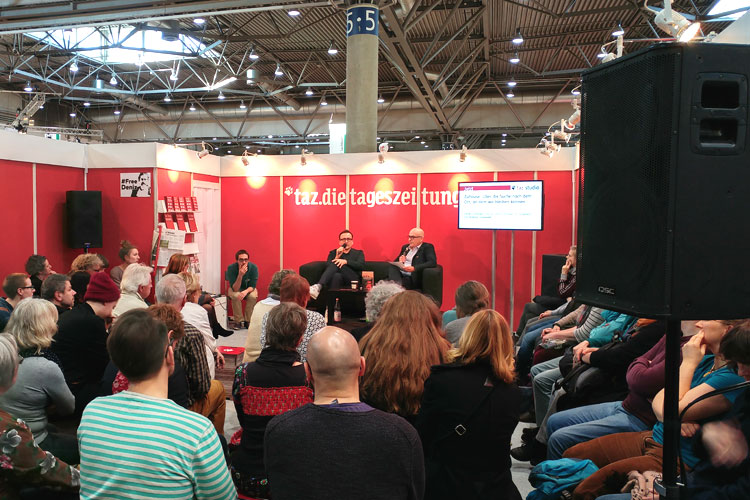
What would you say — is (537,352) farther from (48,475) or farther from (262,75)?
(262,75)

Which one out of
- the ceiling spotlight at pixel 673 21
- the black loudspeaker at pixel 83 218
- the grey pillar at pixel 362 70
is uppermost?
the grey pillar at pixel 362 70

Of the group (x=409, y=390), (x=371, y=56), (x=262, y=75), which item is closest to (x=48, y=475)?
(x=409, y=390)

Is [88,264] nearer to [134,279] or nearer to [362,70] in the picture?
[134,279]

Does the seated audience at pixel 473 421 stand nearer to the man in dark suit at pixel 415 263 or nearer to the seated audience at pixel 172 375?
the seated audience at pixel 172 375

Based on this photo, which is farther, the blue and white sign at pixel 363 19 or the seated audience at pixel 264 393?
the blue and white sign at pixel 363 19

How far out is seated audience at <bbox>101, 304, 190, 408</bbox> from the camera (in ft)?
8.50

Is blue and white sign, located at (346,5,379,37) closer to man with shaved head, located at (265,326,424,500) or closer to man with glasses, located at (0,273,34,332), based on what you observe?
man with glasses, located at (0,273,34,332)

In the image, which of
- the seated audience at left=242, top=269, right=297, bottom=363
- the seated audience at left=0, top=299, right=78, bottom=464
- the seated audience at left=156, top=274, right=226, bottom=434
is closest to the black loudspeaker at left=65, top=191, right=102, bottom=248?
the seated audience at left=242, top=269, right=297, bottom=363

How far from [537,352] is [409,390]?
2.37 metres

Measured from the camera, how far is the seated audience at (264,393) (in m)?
2.43

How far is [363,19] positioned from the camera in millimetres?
7902

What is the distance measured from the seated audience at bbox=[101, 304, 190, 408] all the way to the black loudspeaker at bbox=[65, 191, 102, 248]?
579 cm

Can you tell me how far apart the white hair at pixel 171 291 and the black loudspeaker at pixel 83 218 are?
5.16 metres

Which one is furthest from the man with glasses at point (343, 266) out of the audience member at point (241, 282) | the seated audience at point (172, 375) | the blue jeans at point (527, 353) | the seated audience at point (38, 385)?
the seated audience at point (38, 385)
